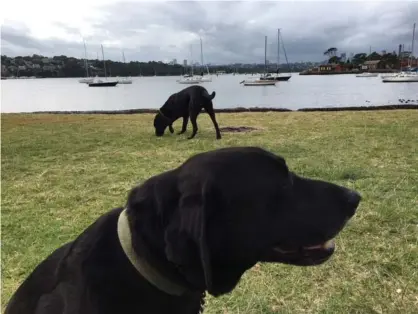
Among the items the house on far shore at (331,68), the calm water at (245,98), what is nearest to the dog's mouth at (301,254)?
the calm water at (245,98)

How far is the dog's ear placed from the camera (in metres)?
1.56

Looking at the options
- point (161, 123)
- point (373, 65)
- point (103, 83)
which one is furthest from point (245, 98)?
point (373, 65)

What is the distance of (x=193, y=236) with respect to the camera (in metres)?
1.56

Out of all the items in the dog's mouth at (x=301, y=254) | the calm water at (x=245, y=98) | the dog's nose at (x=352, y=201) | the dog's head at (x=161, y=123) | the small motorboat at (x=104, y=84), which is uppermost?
the dog's nose at (x=352, y=201)

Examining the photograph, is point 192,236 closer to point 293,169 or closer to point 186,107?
point 293,169

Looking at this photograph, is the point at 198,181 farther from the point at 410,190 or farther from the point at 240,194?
the point at 410,190

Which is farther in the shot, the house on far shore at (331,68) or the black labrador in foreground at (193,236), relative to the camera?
the house on far shore at (331,68)

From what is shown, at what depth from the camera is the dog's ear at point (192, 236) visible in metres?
1.56

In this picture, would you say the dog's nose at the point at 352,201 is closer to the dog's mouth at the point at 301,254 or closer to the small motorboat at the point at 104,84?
the dog's mouth at the point at 301,254

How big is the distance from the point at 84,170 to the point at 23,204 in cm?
159

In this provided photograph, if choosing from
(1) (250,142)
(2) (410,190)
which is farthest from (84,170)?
(2) (410,190)

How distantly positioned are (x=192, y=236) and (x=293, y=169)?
438cm

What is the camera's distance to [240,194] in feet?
5.68

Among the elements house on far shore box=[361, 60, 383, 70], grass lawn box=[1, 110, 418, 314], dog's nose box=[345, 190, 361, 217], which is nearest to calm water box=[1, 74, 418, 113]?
grass lawn box=[1, 110, 418, 314]
